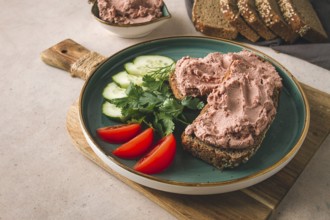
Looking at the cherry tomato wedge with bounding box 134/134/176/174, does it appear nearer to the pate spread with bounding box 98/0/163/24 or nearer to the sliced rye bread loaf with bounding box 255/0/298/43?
the pate spread with bounding box 98/0/163/24

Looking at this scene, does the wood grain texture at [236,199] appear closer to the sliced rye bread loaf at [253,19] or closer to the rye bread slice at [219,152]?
the rye bread slice at [219,152]

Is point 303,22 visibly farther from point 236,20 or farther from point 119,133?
point 119,133

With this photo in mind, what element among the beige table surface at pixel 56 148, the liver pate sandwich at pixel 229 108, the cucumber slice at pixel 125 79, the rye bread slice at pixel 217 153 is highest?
the liver pate sandwich at pixel 229 108

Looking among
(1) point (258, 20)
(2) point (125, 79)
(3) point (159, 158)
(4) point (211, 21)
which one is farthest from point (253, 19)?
(3) point (159, 158)

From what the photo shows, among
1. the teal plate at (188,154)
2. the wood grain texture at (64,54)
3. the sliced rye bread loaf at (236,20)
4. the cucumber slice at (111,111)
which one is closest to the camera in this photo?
the teal plate at (188,154)

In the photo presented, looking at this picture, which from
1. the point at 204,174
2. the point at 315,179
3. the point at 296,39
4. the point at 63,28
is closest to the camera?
the point at 204,174

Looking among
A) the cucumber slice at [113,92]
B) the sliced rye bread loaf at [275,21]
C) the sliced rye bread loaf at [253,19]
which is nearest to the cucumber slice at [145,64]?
the cucumber slice at [113,92]

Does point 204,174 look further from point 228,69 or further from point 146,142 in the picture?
point 228,69

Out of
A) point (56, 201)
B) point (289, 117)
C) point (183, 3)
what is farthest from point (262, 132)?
point (183, 3)

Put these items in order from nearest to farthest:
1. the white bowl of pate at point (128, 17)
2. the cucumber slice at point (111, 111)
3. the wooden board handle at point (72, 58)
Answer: the cucumber slice at point (111, 111), the wooden board handle at point (72, 58), the white bowl of pate at point (128, 17)
